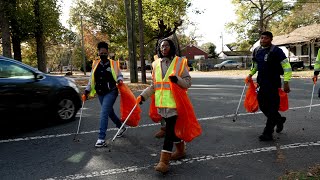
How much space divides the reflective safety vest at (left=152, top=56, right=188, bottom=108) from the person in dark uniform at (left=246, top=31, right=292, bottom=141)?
77.7 inches

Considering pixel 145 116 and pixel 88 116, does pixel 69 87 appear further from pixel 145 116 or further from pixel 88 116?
pixel 145 116

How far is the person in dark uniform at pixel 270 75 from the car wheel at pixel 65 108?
4554 mm

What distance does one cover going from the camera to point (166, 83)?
4.50 m

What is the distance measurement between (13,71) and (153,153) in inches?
145

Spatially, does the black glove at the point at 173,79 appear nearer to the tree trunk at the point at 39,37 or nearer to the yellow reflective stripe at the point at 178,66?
the yellow reflective stripe at the point at 178,66

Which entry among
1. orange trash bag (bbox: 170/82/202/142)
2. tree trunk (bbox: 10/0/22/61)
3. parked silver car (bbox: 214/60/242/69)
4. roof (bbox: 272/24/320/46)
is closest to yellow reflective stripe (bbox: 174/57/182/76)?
orange trash bag (bbox: 170/82/202/142)

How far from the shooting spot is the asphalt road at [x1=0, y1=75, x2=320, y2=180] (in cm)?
442

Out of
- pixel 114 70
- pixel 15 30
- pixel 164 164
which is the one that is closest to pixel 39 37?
pixel 15 30

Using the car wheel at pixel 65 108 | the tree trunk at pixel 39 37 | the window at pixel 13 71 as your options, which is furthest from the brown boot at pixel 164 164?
the tree trunk at pixel 39 37

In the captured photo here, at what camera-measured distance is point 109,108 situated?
19.2 feet

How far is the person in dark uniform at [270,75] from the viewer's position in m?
5.78

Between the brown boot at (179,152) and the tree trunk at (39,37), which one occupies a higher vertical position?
the tree trunk at (39,37)

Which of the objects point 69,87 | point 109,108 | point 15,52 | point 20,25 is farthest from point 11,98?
point 15,52

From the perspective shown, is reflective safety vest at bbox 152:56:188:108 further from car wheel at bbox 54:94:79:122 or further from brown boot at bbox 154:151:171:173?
car wheel at bbox 54:94:79:122
